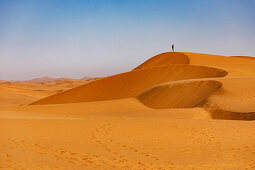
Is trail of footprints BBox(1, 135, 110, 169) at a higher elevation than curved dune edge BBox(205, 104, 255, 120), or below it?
higher

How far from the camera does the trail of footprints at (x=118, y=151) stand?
20.2 feet

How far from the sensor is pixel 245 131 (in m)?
9.26

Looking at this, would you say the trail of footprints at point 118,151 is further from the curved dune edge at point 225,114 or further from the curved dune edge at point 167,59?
the curved dune edge at point 167,59

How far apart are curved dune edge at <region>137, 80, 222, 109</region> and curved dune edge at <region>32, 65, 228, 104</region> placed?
22.8 ft

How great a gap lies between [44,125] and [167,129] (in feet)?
14.5

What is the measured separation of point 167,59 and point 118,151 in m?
34.0

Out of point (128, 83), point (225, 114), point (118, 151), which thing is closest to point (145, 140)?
point (118, 151)

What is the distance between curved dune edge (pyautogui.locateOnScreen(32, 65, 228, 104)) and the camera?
2834cm

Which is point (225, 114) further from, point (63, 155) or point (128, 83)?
point (128, 83)

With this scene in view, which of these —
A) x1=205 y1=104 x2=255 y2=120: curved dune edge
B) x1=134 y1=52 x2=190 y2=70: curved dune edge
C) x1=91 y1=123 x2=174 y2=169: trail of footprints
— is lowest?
x1=205 y1=104 x2=255 y2=120: curved dune edge

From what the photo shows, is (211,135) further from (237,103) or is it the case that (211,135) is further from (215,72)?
(215,72)

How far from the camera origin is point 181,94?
19.1 meters

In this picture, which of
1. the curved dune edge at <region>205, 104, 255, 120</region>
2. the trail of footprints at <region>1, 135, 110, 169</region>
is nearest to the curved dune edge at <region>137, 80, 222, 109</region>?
the curved dune edge at <region>205, 104, 255, 120</region>

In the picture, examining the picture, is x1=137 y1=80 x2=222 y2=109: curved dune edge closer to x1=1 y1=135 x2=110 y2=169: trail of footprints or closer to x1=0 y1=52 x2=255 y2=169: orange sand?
x1=0 y1=52 x2=255 y2=169: orange sand
